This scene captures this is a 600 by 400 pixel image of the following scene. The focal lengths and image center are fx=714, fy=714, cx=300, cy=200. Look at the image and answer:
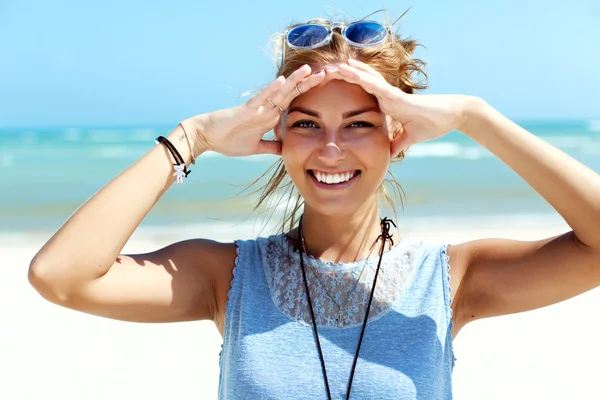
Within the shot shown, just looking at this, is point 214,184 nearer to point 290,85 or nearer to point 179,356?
point 179,356

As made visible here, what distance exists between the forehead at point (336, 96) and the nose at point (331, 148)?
10cm

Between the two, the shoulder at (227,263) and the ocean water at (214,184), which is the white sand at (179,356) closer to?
the ocean water at (214,184)

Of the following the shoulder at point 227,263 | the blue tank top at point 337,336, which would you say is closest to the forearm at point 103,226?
the shoulder at point 227,263

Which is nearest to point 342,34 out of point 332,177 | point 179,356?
point 332,177

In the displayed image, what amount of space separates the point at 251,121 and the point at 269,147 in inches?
7.8

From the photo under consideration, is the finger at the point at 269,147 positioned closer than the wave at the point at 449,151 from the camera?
Yes

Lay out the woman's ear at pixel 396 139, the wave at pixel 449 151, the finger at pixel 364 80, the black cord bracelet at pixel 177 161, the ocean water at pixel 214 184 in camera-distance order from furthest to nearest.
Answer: the wave at pixel 449 151
the ocean water at pixel 214 184
the woman's ear at pixel 396 139
the black cord bracelet at pixel 177 161
the finger at pixel 364 80

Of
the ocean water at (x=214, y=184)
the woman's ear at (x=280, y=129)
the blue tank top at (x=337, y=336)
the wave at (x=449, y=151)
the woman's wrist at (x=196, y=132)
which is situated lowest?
the blue tank top at (x=337, y=336)

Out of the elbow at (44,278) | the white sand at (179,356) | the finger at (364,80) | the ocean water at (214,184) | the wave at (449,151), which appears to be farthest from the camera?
the wave at (449,151)

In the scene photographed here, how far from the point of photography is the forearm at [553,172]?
250 cm

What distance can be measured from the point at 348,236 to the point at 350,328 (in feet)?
1.46

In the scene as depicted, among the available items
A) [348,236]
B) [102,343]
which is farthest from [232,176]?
[348,236]

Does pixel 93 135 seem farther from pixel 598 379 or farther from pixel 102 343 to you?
pixel 598 379

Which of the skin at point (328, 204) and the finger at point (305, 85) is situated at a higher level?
the finger at point (305, 85)
